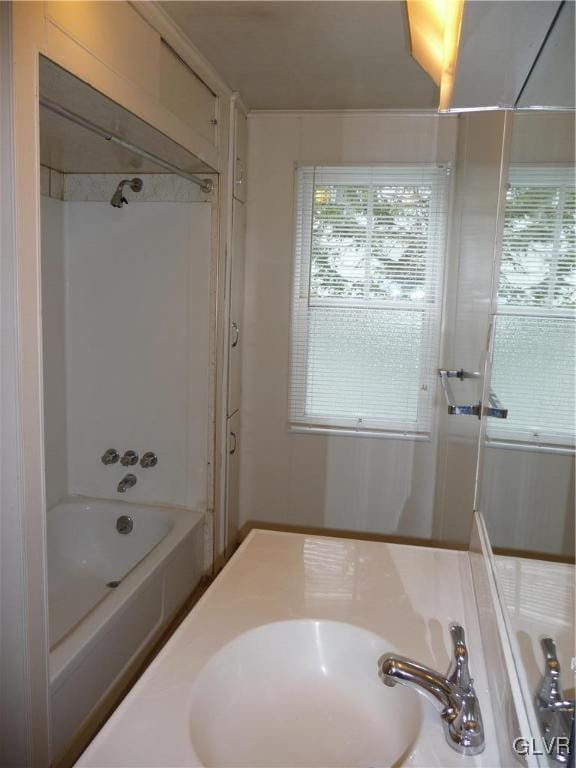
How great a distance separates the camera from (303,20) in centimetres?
200

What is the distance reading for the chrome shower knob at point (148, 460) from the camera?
2.99m

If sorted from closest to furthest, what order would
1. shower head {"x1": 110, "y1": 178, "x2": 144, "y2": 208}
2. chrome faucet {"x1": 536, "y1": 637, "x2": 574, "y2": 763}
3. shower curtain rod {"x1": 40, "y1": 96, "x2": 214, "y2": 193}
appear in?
chrome faucet {"x1": 536, "y1": 637, "x2": 574, "y2": 763} < shower curtain rod {"x1": 40, "y1": 96, "x2": 214, "y2": 193} < shower head {"x1": 110, "y1": 178, "x2": 144, "y2": 208}

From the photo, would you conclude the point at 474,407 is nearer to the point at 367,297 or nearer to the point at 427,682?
the point at 427,682

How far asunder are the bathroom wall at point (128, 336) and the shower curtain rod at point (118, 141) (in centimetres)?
11

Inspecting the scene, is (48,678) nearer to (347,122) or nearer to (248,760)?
(248,760)

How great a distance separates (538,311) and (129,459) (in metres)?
2.49

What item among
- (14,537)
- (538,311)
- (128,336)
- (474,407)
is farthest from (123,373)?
(538,311)

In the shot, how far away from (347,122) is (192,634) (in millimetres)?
2641

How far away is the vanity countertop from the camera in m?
0.83

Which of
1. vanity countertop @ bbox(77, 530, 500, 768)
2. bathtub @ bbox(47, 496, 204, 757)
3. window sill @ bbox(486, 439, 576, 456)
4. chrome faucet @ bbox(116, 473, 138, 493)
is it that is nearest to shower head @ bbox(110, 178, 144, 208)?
chrome faucet @ bbox(116, 473, 138, 493)

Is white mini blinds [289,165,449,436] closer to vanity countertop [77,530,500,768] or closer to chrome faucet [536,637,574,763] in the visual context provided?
vanity countertop [77,530,500,768]

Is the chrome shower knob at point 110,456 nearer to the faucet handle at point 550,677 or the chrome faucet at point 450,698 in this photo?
the chrome faucet at point 450,698

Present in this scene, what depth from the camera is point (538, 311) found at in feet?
2.97

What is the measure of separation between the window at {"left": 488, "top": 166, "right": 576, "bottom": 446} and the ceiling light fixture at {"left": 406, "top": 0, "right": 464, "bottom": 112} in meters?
0.22
